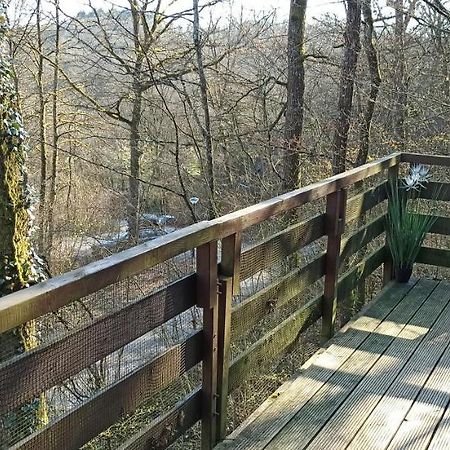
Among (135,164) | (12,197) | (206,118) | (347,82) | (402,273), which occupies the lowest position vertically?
(135,164)

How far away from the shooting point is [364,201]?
3836 mm

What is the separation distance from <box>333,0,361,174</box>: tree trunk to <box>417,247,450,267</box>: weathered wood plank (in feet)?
12.1

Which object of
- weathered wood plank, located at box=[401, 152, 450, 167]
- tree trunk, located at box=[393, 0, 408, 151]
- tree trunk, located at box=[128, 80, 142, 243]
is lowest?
tree trunk, located at box=[128, 80, 142, 243]

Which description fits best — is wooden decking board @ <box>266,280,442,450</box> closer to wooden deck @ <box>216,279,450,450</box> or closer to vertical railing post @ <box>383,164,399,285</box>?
wooden deck @ <box>216,279,450,450</box>

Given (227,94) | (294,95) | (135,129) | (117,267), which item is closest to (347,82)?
(294,95)

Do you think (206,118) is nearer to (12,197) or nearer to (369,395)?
(12,197)

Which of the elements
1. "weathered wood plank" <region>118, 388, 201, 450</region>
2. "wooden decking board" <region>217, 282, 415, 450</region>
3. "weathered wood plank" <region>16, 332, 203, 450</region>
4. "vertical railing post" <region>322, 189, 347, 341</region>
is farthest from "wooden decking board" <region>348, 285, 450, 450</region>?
"weathered wood plank" <region>16, 332, 203, 450</region>

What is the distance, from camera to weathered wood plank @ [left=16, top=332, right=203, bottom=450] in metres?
1.62

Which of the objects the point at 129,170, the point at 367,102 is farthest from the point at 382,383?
the point at 129,170

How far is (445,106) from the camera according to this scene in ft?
23.3

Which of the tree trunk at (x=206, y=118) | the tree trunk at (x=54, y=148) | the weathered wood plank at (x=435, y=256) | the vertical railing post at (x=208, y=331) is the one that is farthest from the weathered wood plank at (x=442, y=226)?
the tree trunk at (x=54, y=148)

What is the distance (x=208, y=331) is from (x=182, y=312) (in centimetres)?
17

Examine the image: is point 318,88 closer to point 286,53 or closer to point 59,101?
point 286,53

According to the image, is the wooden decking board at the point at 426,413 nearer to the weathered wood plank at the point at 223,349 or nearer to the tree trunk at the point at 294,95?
the weathered wood plank at the point at 223,349
